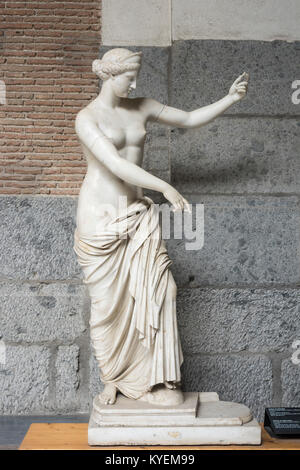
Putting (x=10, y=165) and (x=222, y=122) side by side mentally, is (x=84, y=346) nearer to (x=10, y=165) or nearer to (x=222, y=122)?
(x=10, y=165)

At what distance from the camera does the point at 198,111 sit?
10.5 feet

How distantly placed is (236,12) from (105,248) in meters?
1.61

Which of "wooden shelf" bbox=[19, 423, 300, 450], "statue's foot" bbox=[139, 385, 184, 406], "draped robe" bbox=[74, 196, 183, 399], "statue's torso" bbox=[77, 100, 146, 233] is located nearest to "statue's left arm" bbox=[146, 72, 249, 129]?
"statue's torso" bbox=[77, 100, 146, 233]

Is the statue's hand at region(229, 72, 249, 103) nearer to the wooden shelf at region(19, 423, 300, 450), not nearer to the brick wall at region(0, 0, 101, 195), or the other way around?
the brick wall at region(0, 0, 101, 195)

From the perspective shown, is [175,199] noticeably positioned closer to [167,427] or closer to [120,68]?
[120,68]

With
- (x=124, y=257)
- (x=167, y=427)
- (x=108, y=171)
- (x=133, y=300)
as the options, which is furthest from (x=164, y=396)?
(x=108, y=171)

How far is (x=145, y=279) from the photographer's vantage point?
9.67ft

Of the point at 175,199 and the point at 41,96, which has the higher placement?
the point at 41,96

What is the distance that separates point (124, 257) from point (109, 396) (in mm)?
637

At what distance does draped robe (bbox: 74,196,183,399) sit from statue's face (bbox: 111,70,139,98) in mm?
507

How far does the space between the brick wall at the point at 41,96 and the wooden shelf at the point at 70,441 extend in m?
1.26

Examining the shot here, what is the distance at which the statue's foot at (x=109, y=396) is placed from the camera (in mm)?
2977

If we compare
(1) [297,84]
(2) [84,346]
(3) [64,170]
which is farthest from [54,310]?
(1) [297,84]

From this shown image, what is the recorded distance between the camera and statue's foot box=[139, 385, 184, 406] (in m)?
2.96
